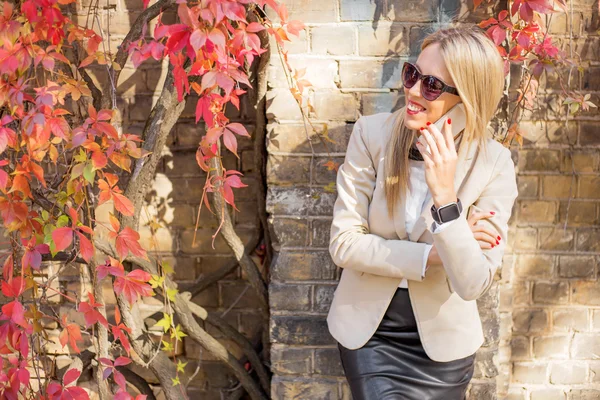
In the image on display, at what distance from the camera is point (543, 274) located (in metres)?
2.75

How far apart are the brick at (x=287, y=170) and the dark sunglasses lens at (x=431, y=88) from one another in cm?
62

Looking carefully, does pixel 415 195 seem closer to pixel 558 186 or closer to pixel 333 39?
pixel 333 39

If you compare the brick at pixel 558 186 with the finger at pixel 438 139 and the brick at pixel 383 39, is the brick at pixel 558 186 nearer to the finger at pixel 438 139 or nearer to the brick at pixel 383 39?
the brick at pixel 383 39

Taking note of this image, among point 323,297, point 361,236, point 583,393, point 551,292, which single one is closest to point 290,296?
point 323,297

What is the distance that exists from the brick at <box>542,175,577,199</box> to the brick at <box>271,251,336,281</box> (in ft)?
3.22

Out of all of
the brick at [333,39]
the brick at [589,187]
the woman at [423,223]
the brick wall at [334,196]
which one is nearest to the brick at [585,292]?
the brick wall at [334,196]

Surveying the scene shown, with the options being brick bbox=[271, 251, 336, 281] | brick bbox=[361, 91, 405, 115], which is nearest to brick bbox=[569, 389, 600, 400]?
brick bbox=[271, 251, 336, 281]

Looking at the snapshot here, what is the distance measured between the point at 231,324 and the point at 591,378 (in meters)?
1.56

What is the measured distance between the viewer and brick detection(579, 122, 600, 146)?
2664mm

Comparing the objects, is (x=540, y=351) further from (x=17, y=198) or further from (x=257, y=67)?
(x=17, y=198)

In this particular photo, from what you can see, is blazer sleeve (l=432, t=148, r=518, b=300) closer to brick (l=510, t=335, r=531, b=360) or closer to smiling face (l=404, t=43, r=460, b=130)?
smiling face (l=404, t=43, r=460, b=130)

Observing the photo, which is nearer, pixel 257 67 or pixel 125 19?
pixel 257 67

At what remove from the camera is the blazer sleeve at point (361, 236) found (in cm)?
186

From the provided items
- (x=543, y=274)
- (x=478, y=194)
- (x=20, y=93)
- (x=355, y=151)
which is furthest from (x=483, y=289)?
(x=20, y=93)
